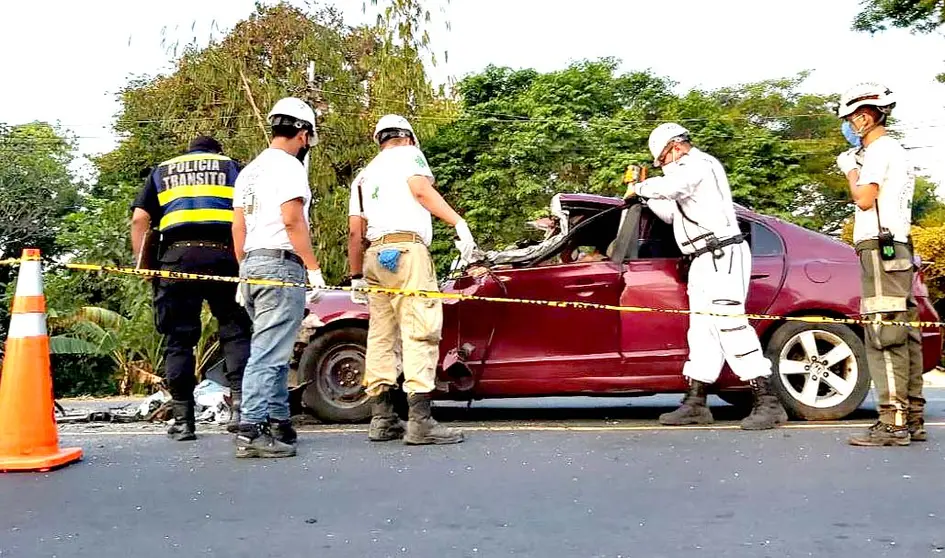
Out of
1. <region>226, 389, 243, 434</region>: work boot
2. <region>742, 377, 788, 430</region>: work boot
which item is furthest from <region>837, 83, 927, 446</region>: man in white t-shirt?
<region>226, 389, 243, 434</region>: work boot

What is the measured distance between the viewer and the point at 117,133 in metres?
34.0

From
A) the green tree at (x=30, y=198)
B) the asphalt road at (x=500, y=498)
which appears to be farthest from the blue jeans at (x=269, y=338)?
the green tree at (x=30, y=198)

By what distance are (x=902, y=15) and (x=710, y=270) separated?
18616 millimetres

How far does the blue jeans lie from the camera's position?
534 cm

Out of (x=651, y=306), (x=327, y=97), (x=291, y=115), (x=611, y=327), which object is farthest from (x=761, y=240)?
(x=327, y=97)

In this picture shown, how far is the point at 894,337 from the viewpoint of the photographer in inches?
215

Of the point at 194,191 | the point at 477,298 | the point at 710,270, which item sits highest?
the point at 194,191

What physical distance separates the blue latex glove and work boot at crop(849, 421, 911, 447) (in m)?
2.81

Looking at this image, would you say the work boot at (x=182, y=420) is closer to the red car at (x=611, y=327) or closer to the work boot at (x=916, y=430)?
the red car at (x=611, y=327)

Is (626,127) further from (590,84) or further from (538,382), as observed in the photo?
(538,382)

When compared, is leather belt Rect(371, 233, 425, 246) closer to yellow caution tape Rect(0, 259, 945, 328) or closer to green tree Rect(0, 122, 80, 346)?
yellow caution tape Rect(0, 259, 945, 328)

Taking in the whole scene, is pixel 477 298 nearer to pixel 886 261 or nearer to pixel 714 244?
pixel 714 244

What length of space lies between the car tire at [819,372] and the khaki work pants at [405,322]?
2.41m

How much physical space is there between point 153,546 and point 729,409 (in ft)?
17.0
